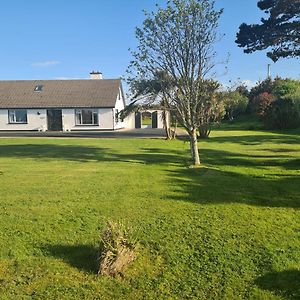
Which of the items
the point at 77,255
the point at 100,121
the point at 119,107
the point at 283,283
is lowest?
the point at 283,283

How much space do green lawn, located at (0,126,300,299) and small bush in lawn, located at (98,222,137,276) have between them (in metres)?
0.15

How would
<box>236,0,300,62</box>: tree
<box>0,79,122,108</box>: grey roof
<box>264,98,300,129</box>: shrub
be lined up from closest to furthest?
<box>236,0,300,62</box>: tree < <box>0,79,122,108</box>: grey roof < <box>264,98,300,129</box>: shrub

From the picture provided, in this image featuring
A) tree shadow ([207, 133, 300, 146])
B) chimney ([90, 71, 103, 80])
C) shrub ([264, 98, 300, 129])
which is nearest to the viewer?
tree shadow ([207, 133, 300, 146])

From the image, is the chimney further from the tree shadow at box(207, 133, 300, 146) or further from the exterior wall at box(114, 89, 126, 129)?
the tree shadow at box(207, 133, 300, 146)

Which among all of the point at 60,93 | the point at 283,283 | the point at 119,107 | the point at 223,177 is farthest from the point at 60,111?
the point at 283,283

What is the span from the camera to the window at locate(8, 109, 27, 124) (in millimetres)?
40844

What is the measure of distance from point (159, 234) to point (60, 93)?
3817 centimetres

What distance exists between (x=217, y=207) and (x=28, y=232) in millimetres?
4003

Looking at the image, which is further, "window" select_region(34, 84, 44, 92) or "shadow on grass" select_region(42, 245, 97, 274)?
"window" select_region(34, 84, 44, 92)

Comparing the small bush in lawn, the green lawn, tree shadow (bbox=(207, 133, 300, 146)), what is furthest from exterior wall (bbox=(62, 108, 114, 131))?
the small bush in lawn

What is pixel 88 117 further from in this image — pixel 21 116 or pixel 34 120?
pixel 21 116

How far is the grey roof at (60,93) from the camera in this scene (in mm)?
40656

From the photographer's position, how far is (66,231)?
7.00m

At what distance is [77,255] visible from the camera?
243 inches
